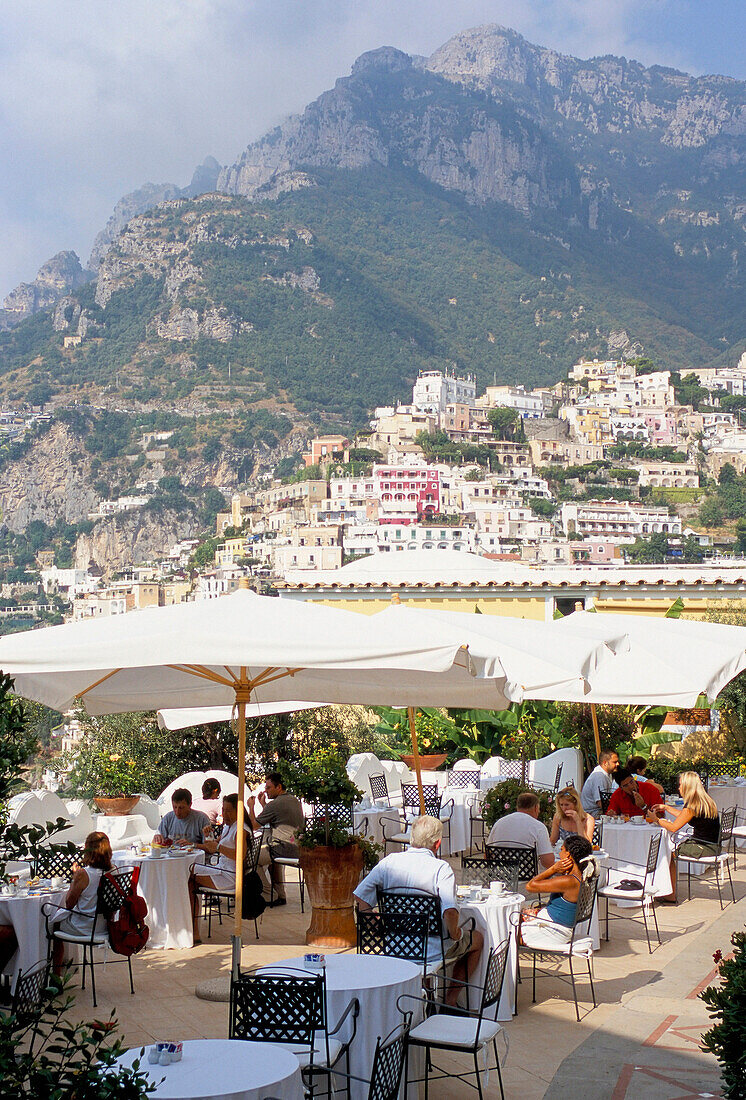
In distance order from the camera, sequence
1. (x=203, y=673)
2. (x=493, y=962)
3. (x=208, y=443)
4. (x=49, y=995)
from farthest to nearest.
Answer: (x=208, y=443) < (x=203, y=673) < (x=493, y=962) < (x=49, y=995)

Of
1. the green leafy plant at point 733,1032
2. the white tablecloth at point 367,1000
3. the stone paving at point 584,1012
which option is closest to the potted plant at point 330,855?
the stone paving at point 584,1012

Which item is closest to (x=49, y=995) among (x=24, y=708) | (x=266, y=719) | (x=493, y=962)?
(x=24, y=708)

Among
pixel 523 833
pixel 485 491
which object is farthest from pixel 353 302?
pixel 523 833

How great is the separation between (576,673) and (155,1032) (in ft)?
9.46

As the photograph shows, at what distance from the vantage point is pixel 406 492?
431 ft

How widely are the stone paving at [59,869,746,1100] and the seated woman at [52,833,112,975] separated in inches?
14.4

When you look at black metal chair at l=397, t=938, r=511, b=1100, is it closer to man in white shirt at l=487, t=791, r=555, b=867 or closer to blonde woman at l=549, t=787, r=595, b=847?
man in white shirt at l=487, t=791, r=555, b=867

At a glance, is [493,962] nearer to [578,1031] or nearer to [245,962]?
[578,1031]

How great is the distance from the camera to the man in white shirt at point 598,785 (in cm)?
877

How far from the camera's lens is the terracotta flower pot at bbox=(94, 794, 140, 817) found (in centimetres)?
905

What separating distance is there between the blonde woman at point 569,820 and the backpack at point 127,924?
252cm

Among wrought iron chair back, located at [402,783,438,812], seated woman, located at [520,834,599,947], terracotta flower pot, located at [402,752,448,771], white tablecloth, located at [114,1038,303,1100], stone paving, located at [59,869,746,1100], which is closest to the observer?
white tablecloth, located at [114,1038,303,1100]

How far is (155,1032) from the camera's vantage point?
16.5ft

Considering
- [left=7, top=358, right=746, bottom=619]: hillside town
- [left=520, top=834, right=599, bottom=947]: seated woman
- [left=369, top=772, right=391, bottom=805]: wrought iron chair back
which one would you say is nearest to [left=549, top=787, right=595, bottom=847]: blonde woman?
[left=520, top=834, right=599, bottom=947]: seated woman
